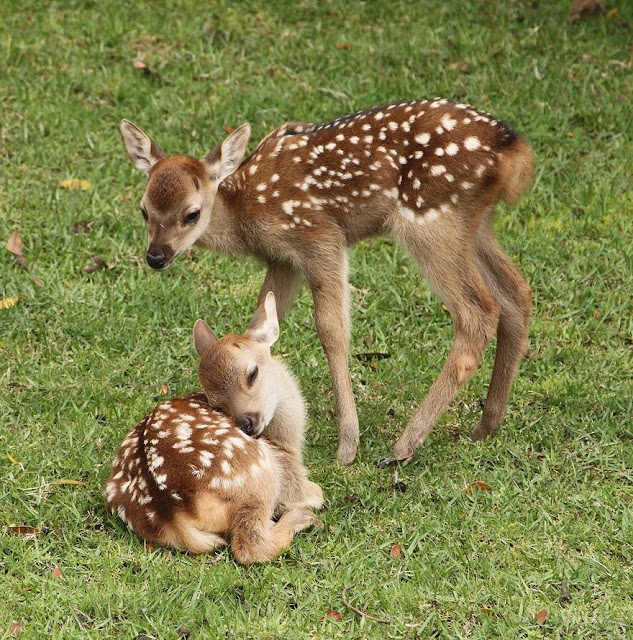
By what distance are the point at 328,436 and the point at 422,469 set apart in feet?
2.14

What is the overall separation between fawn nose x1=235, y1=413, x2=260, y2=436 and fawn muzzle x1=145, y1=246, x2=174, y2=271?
1.04 meters

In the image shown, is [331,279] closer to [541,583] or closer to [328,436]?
[328,436]

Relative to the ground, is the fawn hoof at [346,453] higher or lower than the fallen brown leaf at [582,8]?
lower

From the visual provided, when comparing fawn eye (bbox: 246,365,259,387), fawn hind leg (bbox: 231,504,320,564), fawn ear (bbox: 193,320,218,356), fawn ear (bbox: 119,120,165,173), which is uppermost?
fawn ear (bbox: 119,120,165,173)

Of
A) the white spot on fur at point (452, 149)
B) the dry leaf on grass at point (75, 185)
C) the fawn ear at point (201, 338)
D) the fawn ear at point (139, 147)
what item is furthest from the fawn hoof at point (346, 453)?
the dry leaf on grass at point (75, 185)

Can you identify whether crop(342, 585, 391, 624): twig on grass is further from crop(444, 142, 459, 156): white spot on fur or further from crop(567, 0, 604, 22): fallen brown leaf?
crop(567, 0, 604, 22): fallen brown leaf

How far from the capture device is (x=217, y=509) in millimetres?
4812

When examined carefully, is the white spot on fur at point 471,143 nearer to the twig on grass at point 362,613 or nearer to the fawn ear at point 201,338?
the fawn ear at point 201,338

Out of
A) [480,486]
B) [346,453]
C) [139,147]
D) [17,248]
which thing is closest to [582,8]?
[139,147]

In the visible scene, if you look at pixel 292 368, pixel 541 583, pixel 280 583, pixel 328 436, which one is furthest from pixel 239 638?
pixel 292 368

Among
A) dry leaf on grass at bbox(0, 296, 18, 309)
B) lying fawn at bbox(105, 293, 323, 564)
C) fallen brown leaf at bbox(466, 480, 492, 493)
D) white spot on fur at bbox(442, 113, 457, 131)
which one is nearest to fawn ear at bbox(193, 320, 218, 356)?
lying fawn at bbox(105, 293, 323, 564)

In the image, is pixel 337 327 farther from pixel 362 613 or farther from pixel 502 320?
pixel 362 613

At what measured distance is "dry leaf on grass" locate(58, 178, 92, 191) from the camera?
26.1 ft

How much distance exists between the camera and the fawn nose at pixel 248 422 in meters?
5.12
